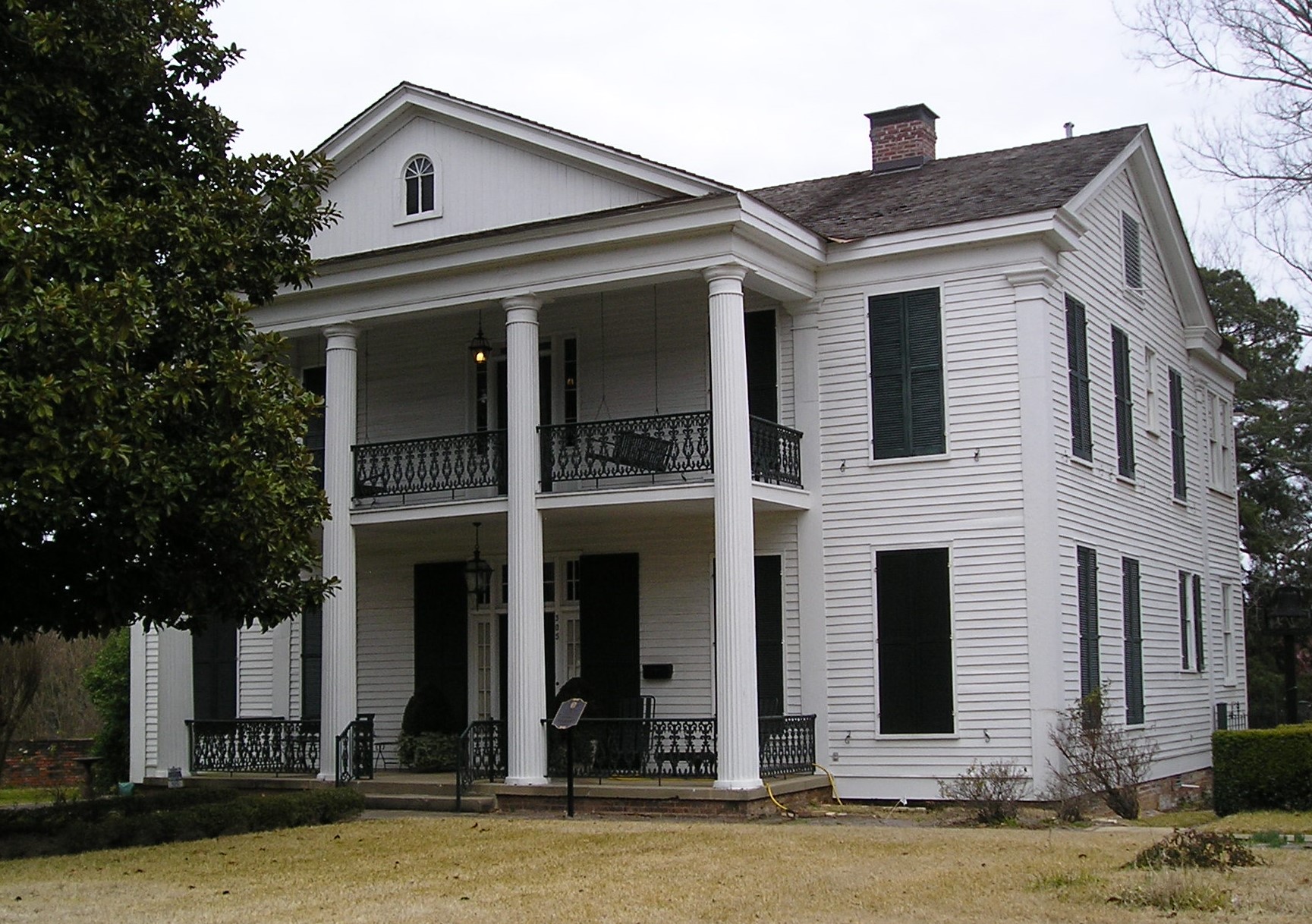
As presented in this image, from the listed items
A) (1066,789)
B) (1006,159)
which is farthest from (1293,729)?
(1006,159)

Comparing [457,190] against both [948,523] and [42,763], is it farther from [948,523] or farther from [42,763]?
[42,763]

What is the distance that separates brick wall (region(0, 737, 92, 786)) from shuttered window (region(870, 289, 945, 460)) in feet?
69.8

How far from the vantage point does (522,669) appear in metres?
18.6

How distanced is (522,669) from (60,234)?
769 cm

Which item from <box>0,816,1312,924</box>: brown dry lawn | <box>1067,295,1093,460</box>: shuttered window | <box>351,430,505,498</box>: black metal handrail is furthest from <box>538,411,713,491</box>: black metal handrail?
<box>0,816,1312,924</box>: brown dry lawn

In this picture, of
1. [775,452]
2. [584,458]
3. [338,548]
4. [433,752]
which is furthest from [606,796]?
[338,548]

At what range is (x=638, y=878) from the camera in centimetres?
1174

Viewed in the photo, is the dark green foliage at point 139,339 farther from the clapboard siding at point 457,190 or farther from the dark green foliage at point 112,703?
the dark green foliage at point 112,703

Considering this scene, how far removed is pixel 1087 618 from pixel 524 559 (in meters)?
7.07

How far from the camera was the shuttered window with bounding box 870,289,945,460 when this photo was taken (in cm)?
1927

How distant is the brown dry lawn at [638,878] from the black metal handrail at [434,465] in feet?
20.2

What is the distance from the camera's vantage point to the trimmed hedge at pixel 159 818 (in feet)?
47.1

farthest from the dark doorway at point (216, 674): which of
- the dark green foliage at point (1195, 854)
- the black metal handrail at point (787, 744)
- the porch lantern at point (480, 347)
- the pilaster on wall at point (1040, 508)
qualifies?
the dark green foliage at point (1195, 854)

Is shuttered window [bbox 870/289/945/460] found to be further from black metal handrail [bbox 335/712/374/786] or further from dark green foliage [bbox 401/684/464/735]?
black metal handrail [bbox 335/712/374/786]
